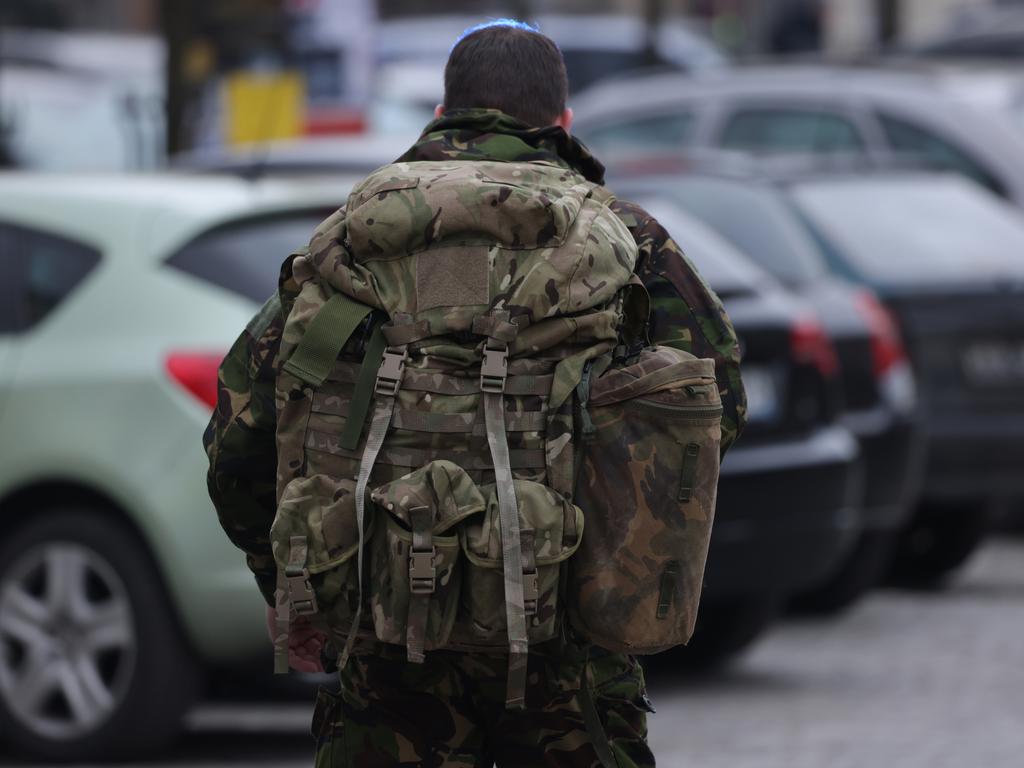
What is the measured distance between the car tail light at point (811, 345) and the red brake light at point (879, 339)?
985 mm

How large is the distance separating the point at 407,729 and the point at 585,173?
2.87 feet

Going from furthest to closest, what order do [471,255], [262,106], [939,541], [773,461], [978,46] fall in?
[978,46] → [262,106] → [939,541] → [773,461] → [471,255]

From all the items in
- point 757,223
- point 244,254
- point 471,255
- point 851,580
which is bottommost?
point 851,580

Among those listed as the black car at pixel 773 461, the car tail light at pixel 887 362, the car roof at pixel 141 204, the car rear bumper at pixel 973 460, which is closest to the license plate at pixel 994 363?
the car rear bumper at pixel 973 460

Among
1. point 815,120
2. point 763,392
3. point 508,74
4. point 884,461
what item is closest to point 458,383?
point 508,74

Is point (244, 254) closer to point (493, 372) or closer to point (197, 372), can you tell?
point (197, 372)

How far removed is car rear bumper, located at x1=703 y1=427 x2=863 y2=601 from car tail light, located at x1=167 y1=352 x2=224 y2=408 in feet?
5.91

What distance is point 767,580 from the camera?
23.6 ft

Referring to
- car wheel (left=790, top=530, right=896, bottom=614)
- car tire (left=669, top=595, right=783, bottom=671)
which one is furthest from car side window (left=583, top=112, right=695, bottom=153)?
car tire (left=669, top=595, right=783, bottom=671)

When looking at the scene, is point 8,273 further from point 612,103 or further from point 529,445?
point 612,103

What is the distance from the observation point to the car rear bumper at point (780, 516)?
281 inches

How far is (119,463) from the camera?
6012 mm

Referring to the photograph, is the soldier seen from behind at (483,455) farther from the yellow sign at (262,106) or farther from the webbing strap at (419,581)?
the yellow sign at (262,106)

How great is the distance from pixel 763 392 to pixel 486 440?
4.34 meters
